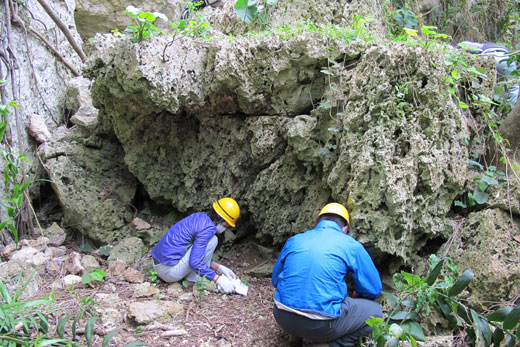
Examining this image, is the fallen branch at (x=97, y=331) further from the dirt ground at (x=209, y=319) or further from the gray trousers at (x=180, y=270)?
the gray trousers at (x=180, y=270)

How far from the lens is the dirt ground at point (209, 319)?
10.1 ft

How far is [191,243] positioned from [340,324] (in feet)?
6.15

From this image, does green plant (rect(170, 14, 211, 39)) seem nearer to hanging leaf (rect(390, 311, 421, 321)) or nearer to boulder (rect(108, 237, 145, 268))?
boulder (rect(108, 237, 145, 268))

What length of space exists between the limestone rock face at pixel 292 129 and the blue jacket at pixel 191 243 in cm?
56

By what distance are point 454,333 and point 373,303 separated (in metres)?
A: 0.66

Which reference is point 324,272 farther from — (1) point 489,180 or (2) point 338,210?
(1) point 489,180

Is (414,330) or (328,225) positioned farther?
(328,225)

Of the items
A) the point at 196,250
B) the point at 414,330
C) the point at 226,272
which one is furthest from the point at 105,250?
the point at 414,330

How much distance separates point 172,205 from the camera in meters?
5.06

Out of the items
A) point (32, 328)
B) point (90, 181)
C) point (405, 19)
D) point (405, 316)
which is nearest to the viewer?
point (405, 316)

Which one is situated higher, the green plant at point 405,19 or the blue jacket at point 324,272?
the green plant at point 405,19

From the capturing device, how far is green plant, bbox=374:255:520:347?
2.53 m

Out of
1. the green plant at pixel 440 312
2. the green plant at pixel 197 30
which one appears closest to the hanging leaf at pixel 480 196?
the green plant at pixel 440 312

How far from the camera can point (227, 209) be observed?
4.15m
